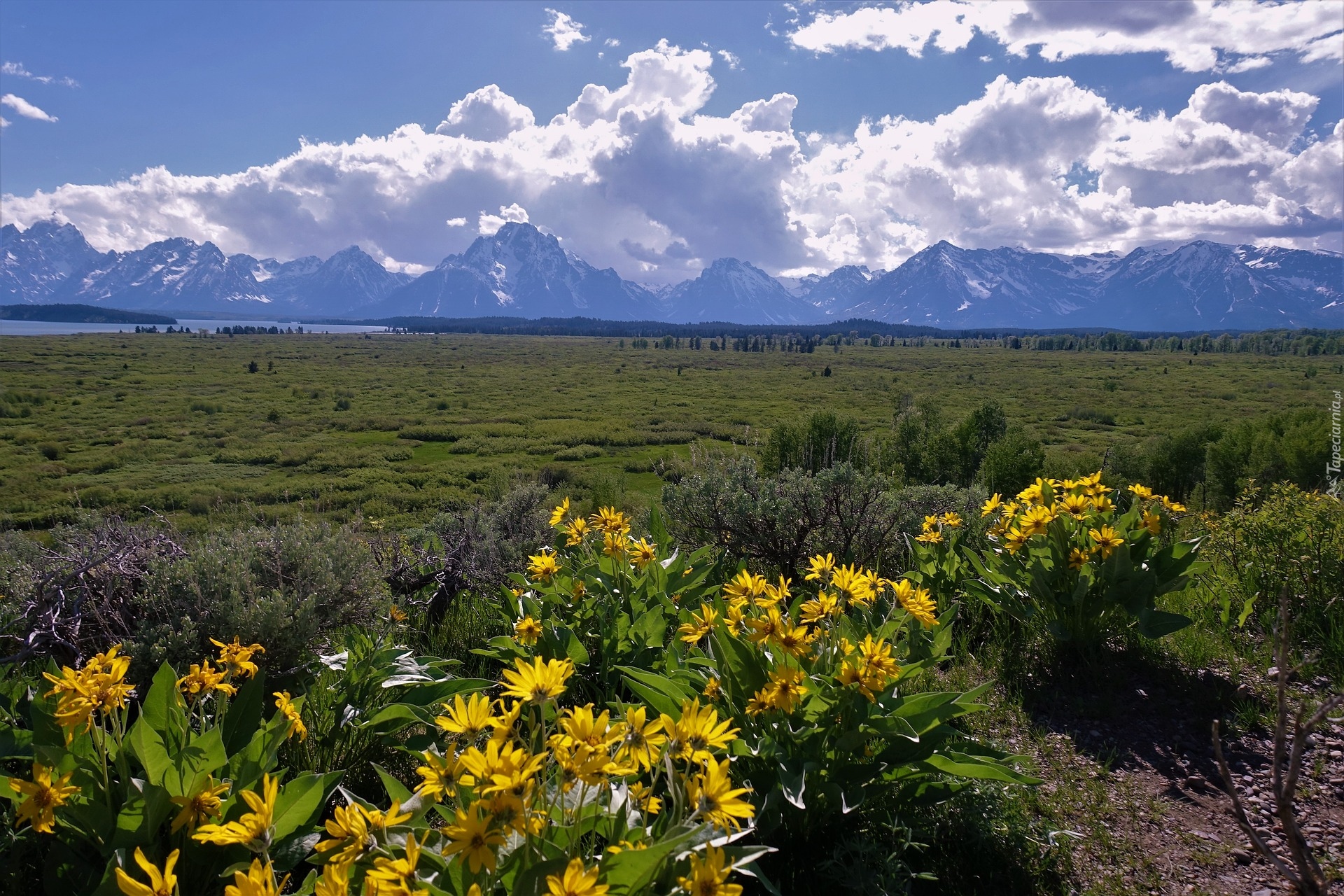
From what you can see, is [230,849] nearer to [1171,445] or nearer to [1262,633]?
[1262,633]

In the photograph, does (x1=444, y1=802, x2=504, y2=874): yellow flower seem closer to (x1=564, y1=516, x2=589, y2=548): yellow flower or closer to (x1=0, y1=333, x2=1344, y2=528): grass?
(x1=564, y1=516, x2=589, y2=548): yellow flower

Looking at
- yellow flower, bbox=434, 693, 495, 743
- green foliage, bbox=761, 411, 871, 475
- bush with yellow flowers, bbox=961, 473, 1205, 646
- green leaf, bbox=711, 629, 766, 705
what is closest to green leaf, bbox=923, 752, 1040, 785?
green leaf, bbox=711, 629, 766, 705

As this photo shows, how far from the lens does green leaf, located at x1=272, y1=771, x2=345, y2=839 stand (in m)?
2.07

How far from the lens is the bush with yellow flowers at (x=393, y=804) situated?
4.62ft

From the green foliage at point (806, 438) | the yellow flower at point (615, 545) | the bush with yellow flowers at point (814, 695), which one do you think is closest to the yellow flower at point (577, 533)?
the yellow flower at point (615, 545)

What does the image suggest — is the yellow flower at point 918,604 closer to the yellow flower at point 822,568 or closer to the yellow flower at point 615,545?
the yellow flower at point 822,568

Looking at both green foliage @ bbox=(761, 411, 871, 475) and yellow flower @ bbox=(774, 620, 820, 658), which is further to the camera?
green foliage @ bbox=(761, 411, 871, 475)

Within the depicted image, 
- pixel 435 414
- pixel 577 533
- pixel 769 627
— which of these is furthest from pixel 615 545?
pixel 435 414

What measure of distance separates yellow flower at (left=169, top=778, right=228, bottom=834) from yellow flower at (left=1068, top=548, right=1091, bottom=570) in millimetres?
3989

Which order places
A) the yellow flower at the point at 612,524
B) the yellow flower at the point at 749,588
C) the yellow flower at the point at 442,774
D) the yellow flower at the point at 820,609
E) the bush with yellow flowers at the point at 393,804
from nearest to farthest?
the bush with yellow flowers at the point at 393,804, the yellow flower at the point at 442,774, the yellow flower at the point at 820,609, the yellow flower at the point at 749,588, the yellow flower at the point at 612,524

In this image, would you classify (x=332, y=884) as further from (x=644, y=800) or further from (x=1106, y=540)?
(x=1106, y=540)

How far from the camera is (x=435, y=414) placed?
42.5 metres

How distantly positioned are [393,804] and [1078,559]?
3564 millimetres

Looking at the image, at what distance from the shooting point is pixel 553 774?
1739 millimetres
